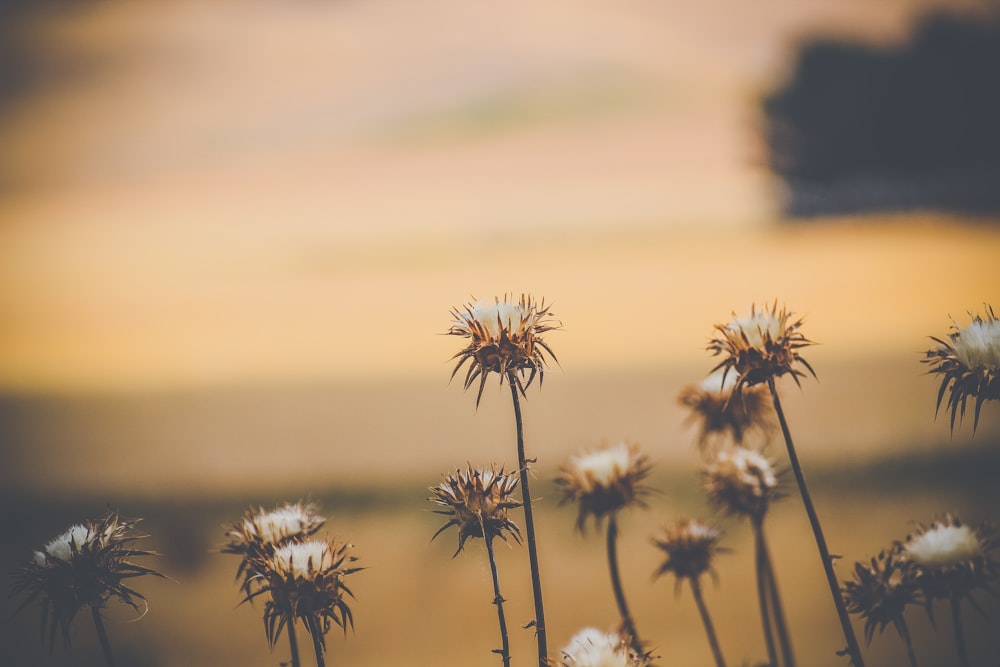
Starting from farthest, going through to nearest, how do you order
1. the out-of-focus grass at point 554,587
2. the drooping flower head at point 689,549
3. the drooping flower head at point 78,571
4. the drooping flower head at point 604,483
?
the out-of-focus grass at point 554,587
the drooping flower head at point 689,549
the drooping flower head at point 604,483
the drooping flower head at point 78,571

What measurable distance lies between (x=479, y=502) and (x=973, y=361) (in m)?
1.08

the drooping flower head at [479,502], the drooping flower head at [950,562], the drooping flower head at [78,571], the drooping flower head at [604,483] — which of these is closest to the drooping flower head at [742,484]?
the drooping flower head at [604,483]

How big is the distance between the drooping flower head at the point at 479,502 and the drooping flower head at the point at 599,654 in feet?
0.81

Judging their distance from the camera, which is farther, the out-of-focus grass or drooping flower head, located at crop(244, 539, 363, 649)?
the out-of-focus grass

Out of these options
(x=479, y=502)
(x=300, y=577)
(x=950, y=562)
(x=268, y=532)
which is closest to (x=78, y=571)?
(x=268, y=532)

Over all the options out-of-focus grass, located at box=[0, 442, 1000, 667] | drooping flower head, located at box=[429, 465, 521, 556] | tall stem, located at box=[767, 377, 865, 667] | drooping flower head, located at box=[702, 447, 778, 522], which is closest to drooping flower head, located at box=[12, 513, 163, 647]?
drooping flower head, located at box=[429, 465, 521, 556]

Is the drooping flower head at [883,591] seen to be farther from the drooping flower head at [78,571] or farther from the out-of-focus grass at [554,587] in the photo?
the drooping flower head at [78,571]

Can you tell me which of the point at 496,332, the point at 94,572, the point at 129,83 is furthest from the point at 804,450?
the point at 129,83

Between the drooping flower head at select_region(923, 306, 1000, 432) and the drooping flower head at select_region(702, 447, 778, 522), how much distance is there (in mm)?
531

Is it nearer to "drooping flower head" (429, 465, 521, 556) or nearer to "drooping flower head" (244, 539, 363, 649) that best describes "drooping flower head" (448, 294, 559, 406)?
"drooping flower head" (429, 465, 521, 556)

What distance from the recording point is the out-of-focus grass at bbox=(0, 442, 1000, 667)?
2.85m

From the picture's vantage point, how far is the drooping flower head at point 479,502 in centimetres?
146

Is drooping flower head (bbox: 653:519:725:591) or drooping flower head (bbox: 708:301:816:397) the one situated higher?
drooping flower head (bbox: 708:301:816:397)

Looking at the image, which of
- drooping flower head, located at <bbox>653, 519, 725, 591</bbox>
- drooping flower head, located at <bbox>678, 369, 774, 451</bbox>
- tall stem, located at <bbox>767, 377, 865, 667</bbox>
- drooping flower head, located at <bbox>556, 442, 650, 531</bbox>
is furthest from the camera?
drooping flower head, located at <bbox>678, 369, 774, 451</bbox>
